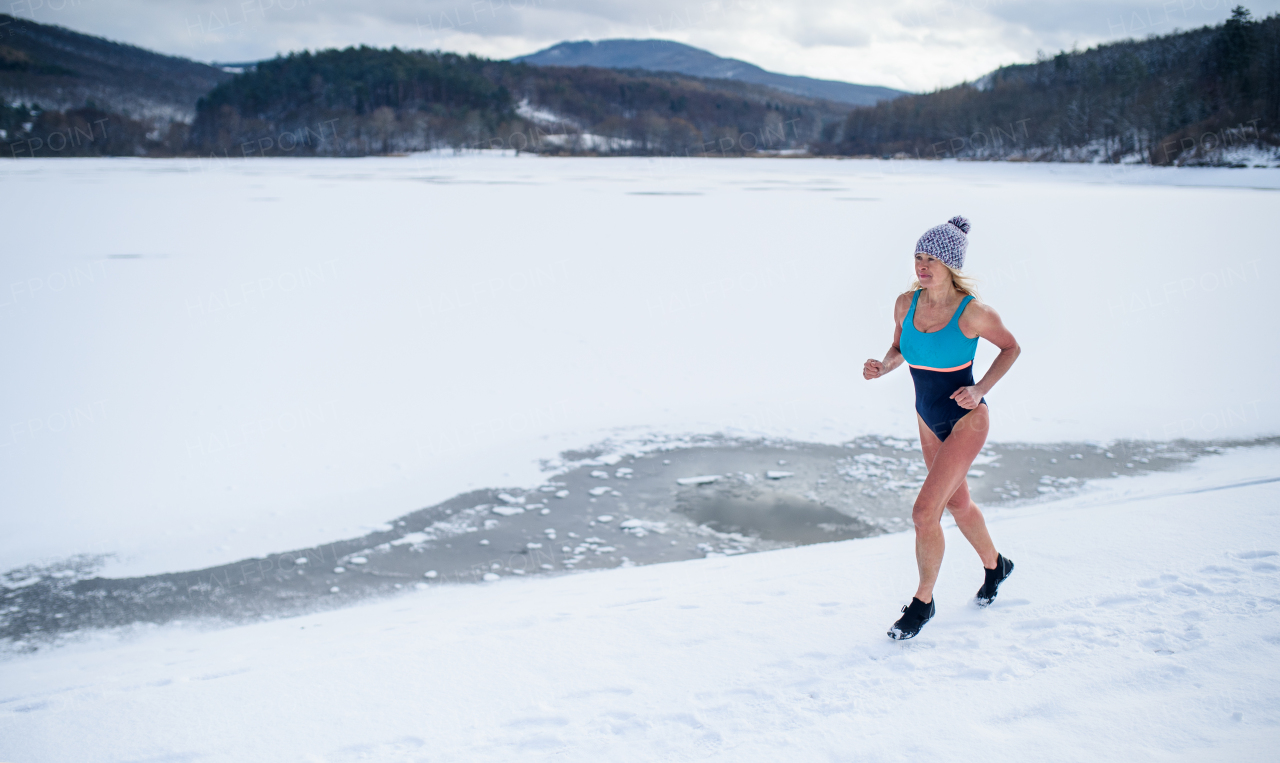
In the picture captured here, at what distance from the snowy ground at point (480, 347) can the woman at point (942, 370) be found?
3.55 meters

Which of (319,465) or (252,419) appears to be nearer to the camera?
(319,465)

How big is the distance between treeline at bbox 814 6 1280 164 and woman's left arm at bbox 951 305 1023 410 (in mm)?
41110

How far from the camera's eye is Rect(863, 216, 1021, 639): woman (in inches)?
105

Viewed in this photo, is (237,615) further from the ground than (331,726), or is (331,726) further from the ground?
(331,726)

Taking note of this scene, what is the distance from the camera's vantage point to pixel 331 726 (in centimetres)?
261

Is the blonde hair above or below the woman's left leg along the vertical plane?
above

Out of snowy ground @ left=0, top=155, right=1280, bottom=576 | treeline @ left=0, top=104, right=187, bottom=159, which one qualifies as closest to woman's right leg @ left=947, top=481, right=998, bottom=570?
snowy ground @ left=0, top=155, right=1280, bottom=576

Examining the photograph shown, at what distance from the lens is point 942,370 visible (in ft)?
9.06

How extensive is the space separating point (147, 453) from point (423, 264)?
7004mm

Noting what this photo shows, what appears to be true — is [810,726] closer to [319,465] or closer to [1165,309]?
[319,465]

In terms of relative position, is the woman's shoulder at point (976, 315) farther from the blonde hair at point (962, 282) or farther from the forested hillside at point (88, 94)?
the forested hillside at point (88, 94)

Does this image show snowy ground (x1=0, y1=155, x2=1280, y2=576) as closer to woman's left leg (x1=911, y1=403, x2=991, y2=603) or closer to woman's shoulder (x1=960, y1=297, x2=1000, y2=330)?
woman's left leg (x1=911, y1=403, x2=991, y2=603)

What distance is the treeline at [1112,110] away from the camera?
43.0m

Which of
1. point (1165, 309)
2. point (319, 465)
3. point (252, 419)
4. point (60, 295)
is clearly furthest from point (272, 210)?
point (1165, 309)
